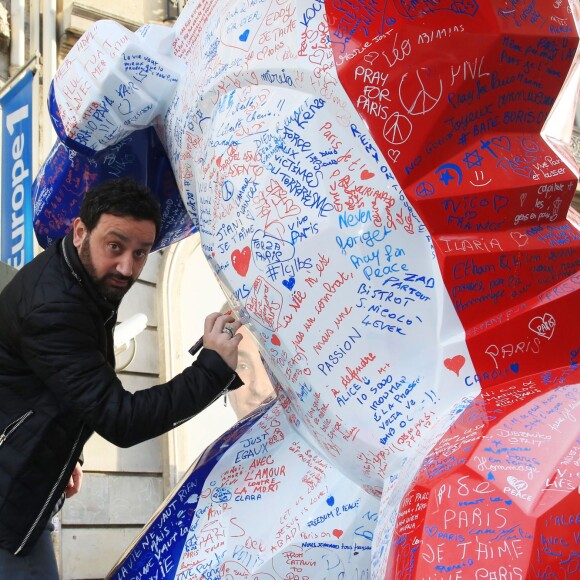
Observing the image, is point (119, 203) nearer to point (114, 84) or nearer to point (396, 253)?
point (114, 84)

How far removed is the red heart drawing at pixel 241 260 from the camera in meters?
1.49

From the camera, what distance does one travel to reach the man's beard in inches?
65.7

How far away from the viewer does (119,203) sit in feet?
5.48

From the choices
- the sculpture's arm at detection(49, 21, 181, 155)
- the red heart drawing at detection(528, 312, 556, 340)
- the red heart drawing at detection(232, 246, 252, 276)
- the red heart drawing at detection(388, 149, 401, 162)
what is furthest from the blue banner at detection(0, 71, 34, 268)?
the red heart drawing at detection(528, 312, 556, 340)

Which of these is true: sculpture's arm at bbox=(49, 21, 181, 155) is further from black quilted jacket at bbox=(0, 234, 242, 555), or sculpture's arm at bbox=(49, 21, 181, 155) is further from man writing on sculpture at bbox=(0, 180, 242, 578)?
black quilted jacket at bbox=(0, 234, 242, 555)

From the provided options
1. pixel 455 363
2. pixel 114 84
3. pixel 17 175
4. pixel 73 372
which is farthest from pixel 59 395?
pixel 17 175

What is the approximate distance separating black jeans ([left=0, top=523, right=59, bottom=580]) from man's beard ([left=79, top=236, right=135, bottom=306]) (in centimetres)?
49

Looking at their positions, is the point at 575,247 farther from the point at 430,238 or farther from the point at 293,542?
the point at 293,542

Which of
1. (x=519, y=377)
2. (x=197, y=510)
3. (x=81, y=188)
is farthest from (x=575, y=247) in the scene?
(x=81, y=188)

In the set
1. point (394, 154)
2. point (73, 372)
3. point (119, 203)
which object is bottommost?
point (73, 372)

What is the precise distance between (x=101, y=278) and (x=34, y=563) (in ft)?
1.82

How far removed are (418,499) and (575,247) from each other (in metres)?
0.47

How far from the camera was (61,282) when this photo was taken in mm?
1646

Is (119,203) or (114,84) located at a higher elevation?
(114,84)
